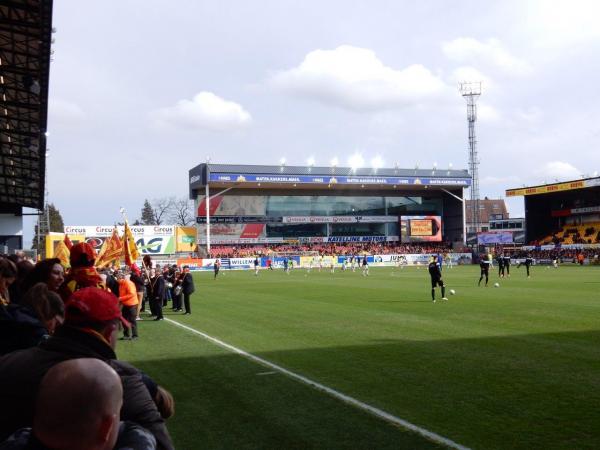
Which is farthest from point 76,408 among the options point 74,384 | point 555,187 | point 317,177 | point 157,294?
point 317,177

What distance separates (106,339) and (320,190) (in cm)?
8579

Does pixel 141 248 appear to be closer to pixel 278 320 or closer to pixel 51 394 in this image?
pixel 278 320

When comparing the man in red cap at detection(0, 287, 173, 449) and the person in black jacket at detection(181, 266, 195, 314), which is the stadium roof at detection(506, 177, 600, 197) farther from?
the man in red cap at detection(0, 287, 173, 449)

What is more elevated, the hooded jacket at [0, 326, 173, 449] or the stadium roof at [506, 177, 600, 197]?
the stadium roof at [506, 177, 600, 197]

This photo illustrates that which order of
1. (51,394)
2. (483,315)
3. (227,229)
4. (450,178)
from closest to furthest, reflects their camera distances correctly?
(51,394)
(483,315)
(227,229)
(450,178)

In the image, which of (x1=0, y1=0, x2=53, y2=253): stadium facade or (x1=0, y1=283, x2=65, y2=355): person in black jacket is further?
(x1=0, y1=0, x2=53, y2=253): stadium facade

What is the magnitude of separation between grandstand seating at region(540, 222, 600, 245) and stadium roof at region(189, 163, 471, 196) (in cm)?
1727

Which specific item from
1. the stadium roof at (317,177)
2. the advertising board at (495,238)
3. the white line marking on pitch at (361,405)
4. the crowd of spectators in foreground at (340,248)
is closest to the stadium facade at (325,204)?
the stadium roof at (317,177)

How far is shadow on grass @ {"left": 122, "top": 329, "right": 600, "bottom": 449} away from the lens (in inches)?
236

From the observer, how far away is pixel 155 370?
32.7 feet

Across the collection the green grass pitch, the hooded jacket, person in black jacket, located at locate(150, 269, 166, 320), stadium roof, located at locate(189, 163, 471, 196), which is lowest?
the green grass pitch

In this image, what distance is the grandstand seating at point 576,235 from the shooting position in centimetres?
6926

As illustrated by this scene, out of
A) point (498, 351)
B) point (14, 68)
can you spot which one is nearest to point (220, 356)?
point (498, 351)

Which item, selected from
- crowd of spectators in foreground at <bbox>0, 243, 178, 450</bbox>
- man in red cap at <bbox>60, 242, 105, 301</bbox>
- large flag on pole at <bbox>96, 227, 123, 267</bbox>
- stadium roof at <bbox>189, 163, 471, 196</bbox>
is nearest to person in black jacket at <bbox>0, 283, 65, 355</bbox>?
crowd of spectators in foreground at <bbox>0, 243, 178, 450</bbox>
